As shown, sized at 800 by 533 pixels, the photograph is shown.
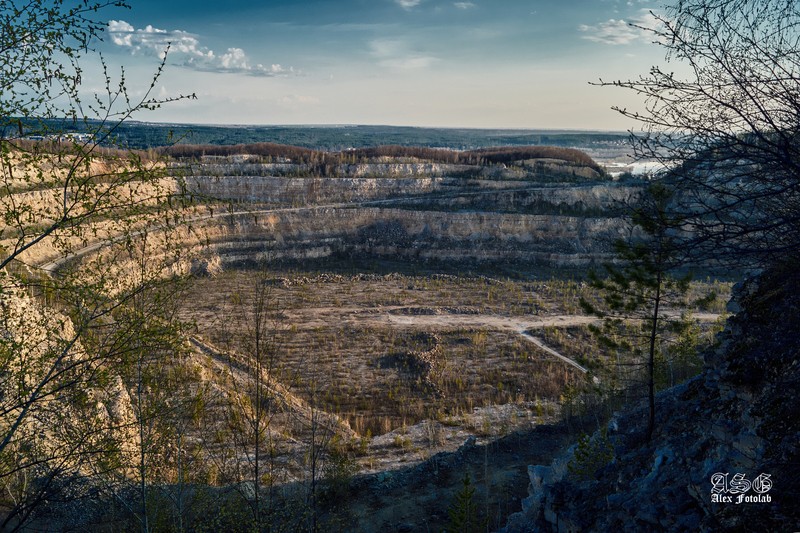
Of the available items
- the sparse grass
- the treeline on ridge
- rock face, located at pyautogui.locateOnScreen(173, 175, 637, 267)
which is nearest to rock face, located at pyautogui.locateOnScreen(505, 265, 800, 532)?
the sparse grass

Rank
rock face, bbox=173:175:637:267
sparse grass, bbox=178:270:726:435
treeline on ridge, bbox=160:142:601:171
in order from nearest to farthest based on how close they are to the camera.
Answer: sparse grass, bbox=178:270:726:435, rock face, bbox=173:175:637:267, treeline on ridge, bbox=160:142:601:171

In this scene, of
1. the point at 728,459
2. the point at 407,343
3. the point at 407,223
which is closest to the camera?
the point at 728,459

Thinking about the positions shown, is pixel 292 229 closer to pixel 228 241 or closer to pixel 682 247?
pixel 228 241

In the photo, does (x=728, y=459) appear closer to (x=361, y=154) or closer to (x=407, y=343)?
(x=407, y=343)

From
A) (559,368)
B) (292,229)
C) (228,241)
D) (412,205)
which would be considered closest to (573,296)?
(559,368)

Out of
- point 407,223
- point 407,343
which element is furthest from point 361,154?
point 407,343

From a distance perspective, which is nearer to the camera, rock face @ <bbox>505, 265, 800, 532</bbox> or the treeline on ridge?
rock face @ <bbox>505, 265, 800, 532</bbox>

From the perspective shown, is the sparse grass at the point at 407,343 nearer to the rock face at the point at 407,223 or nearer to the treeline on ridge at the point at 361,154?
the rock face at the point at 407,223

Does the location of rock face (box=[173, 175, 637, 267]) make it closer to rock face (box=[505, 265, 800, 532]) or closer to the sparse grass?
the sparse grass
